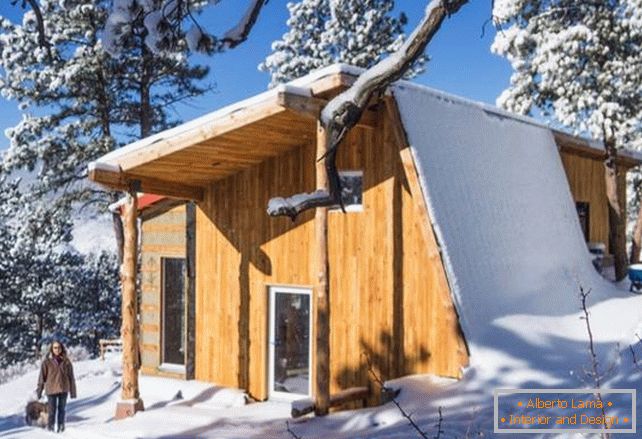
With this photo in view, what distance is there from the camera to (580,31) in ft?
50.0

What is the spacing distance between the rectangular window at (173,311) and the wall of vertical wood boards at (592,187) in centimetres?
915

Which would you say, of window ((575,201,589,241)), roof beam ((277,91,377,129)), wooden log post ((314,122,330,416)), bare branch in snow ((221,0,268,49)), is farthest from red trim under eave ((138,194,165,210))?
window ((575,201,589,241))

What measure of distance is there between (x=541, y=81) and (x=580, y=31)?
1.59 metres

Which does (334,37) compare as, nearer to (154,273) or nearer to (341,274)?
(154,273)

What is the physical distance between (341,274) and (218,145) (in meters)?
2.65

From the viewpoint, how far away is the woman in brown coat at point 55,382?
9.88 meters

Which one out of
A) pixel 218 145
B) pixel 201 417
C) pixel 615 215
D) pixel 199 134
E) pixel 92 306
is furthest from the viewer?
pixel 92 306

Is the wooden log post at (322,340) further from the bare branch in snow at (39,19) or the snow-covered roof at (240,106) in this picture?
the bare branch in snow at (39,19)

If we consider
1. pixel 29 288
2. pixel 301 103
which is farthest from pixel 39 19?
pixel 29 288

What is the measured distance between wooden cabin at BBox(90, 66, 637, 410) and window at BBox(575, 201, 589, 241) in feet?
26.4

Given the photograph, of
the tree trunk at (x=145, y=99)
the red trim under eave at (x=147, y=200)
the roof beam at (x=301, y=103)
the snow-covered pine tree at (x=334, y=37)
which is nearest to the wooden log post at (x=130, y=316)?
the red trim under eave at (x=147, y=200)

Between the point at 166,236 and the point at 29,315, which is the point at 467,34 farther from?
the point at 29,315

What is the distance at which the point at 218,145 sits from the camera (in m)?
9.74

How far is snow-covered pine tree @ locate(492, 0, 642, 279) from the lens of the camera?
50.1 ft
